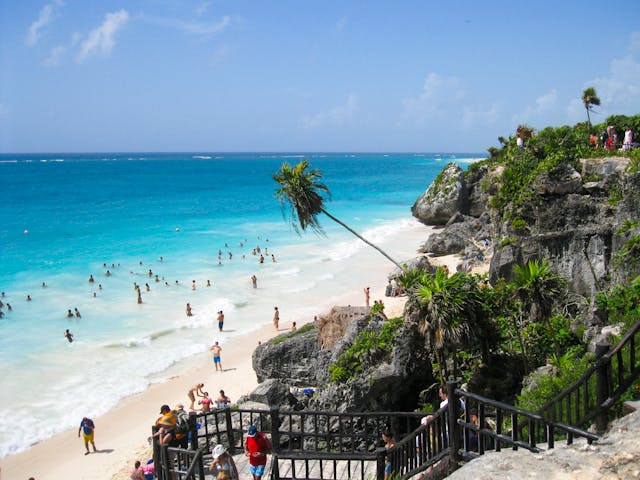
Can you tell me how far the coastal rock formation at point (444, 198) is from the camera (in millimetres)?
50500

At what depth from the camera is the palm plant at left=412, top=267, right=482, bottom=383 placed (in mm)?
12570

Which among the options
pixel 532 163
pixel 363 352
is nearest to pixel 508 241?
pixel 532 163

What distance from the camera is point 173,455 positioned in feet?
29.3

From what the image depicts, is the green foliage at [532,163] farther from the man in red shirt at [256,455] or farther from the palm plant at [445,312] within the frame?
the man in red shirt at [256,455]

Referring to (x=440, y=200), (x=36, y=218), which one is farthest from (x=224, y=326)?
(x=36, y=218)

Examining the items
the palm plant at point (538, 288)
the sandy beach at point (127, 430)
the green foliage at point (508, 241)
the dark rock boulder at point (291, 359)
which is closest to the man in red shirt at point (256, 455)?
the palm plant at point (538, 288)

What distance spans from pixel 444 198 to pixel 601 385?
1833 inches

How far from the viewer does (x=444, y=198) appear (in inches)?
2051

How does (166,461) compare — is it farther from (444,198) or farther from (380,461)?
(444,198)

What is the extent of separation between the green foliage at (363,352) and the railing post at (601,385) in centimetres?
737

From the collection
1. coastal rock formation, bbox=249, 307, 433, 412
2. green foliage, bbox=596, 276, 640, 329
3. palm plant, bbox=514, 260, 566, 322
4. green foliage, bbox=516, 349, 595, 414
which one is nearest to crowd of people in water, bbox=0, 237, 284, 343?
coastal rock formation, bbox=249, 307, 433, 412

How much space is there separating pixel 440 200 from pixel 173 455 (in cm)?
4694

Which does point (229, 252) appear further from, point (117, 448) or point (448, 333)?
point (448, 333)

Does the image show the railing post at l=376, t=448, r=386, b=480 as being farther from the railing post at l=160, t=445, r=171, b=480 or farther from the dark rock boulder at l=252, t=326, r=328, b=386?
the dark rock boulder at l=252, t=326, r=328, b=386
